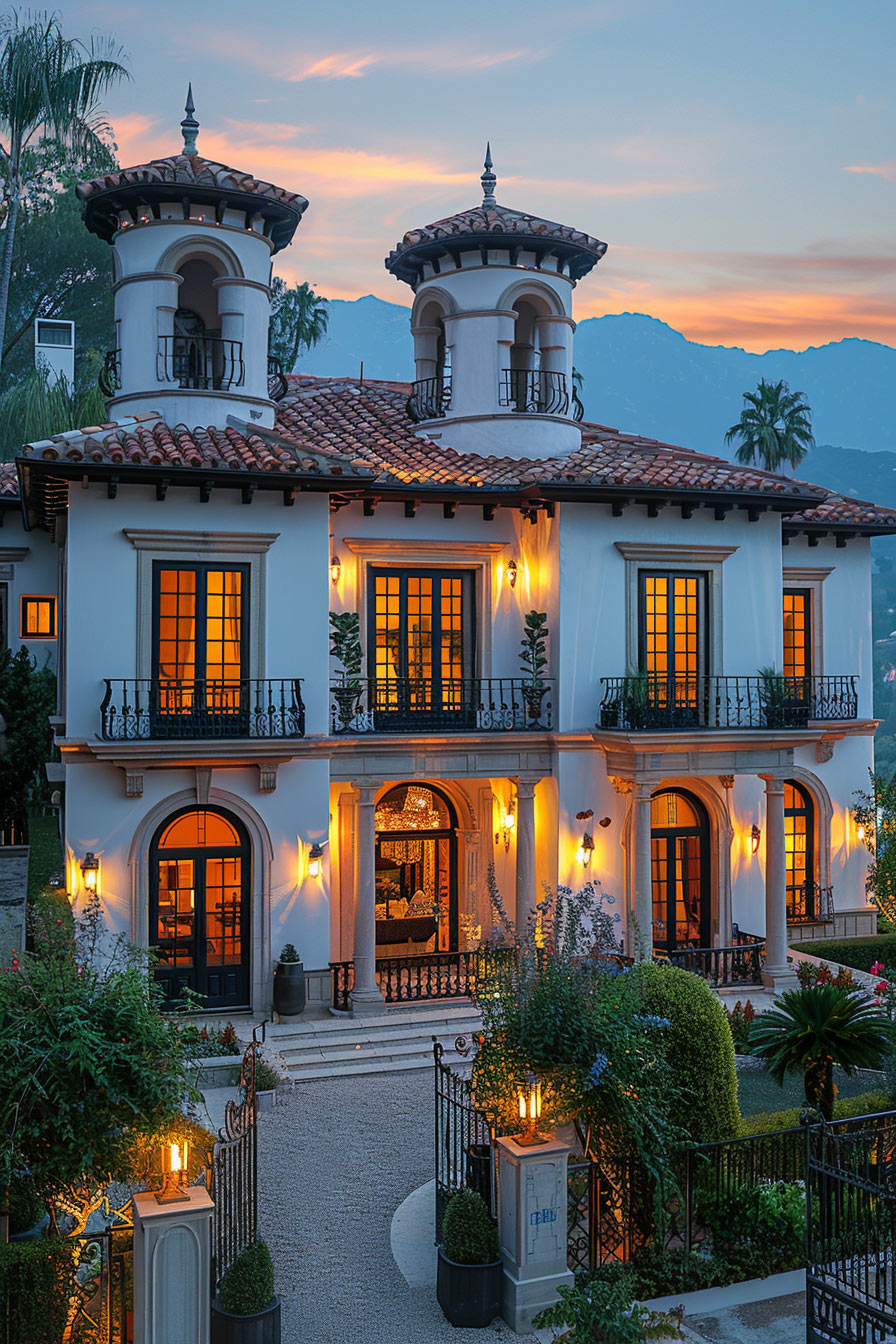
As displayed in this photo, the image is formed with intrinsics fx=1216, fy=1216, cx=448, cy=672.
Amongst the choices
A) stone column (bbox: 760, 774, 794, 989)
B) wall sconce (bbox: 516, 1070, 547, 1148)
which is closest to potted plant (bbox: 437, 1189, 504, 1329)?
wall sconce (bbox: 516, 1070, 547, 1148)

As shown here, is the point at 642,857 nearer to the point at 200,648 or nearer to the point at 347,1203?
the point at 200,648

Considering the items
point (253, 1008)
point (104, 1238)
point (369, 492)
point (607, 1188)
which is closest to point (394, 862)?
point (253, 1008)

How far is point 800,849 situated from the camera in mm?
25938

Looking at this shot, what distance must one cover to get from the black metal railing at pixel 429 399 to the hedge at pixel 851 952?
12975mm

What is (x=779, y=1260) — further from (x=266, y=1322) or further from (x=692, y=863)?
(x=692, y=863)

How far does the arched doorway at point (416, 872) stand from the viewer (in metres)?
23.1

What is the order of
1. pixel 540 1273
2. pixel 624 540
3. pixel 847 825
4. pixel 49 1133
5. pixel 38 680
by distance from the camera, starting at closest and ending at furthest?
1. pixel 49 1133
2. pixel 540 1273
3. pixel 624 540
4. pixel 38 680
5. pixel 847 825

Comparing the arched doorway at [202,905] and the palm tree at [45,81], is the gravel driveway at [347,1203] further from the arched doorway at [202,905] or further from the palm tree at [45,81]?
the palm tree at [45,81]

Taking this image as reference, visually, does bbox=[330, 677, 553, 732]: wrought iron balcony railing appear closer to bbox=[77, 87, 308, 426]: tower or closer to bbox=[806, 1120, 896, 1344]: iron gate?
bbox=[77, 87, 308, 426]: tower

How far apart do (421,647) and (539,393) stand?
623 centimetres

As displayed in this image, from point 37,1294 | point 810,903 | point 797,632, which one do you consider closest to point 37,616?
point 797,632

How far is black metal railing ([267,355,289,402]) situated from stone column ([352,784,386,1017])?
329 inches

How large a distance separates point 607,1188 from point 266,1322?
330cm

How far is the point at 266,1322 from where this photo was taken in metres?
9.65
